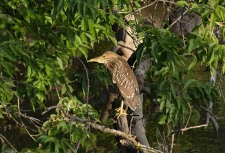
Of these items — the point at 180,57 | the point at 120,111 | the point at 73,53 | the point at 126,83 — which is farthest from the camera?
the point at 126,83

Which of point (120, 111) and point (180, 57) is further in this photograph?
point (120, 111)

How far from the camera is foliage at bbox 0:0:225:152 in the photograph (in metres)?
5.09

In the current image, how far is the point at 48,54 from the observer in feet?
19.1

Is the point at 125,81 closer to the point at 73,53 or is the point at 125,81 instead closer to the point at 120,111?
the point at 120,111

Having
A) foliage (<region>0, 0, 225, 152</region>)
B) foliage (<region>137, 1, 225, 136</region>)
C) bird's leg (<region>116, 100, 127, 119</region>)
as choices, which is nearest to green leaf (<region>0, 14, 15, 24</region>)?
foliage (<region>0, 0, 225, 152</region>)

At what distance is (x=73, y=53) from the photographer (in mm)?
5801

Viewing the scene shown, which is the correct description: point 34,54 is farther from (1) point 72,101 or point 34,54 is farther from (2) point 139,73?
(2) point 139,73

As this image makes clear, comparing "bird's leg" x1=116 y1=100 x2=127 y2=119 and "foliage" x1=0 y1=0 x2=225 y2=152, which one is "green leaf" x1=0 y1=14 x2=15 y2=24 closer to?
"foliage" x1=0 y1=0 x2=225 y2=152

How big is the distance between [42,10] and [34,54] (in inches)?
16.9

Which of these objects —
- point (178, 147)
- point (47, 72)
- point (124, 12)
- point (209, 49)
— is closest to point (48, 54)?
point (47, 72)

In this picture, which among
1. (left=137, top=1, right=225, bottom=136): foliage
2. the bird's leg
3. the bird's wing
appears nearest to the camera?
(left=137, top=1, right=225, bottom=136): foliage

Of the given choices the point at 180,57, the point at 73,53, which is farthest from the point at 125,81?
the point at 180,57

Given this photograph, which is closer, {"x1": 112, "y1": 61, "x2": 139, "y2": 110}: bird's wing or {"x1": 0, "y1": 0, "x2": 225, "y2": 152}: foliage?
{"x1": 0, "y1": 0, "x2": 225, "y2": 152}: foliage

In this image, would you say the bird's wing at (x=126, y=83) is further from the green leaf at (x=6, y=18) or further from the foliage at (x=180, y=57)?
the green leaf at (x=6, y=18)
